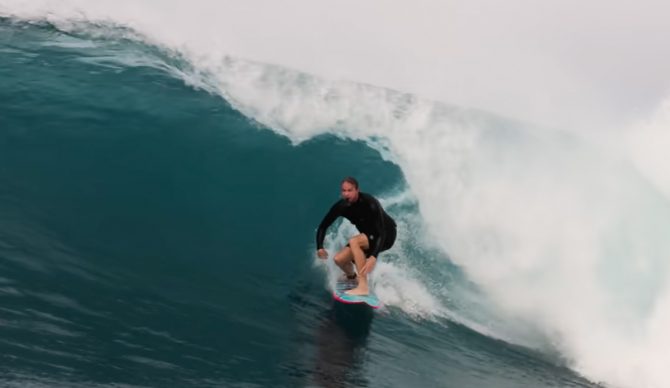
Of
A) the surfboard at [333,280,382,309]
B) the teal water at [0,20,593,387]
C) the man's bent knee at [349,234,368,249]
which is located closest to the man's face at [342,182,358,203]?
the man's bent knee at [349,234,368,249]

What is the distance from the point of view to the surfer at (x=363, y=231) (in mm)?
8797

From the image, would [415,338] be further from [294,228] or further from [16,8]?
[16,8]

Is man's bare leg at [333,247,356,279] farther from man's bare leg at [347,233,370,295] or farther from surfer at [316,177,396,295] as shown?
man's bare leg at [347,233,370,295]

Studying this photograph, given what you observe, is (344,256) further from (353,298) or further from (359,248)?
(353,298)

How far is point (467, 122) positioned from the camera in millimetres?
15281

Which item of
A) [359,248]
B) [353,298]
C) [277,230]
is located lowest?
[353,298]

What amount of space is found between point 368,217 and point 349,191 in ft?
1.67

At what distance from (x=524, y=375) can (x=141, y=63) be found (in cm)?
969

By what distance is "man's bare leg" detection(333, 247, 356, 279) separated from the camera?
9.18 metres

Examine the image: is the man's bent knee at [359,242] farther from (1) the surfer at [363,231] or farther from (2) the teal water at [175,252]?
(2) the teal water at [175,252]

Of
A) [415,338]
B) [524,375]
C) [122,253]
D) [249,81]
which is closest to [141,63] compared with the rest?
[249,81]

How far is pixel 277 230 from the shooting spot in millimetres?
10625

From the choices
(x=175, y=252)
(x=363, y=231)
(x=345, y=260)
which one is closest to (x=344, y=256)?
(x=345, y=260)

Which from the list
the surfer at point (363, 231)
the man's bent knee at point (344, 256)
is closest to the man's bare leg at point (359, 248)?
the surfer at point (363, 231)
